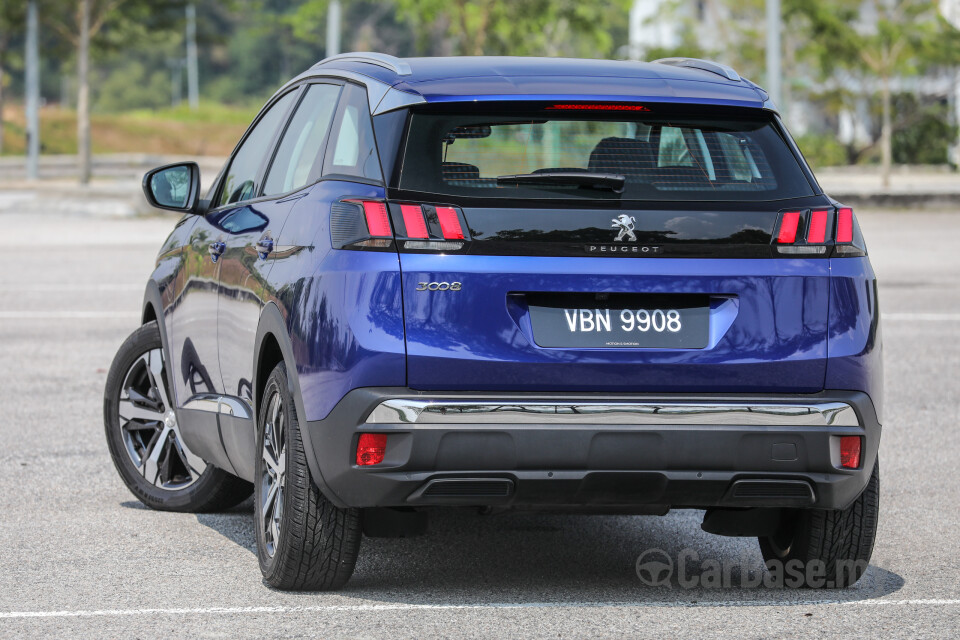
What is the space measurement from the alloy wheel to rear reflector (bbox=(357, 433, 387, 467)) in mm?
2091

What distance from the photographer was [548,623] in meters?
4.97

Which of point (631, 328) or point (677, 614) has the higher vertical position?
point (631, 328)

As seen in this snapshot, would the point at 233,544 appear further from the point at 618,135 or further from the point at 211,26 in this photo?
the point at 211,26

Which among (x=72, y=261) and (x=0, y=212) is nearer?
(x=72, y=261)

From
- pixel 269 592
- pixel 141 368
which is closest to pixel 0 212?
pixel 141 368

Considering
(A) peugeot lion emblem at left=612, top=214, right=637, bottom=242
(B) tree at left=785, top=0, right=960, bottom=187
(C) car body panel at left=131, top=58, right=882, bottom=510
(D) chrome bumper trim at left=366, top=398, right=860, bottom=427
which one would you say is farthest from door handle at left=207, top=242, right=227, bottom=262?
(B) tree at left=785, top=0, right=960, bottom=187

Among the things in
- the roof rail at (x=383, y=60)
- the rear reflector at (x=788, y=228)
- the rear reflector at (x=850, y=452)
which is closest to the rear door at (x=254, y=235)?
the roof rail at (x=383, y=60)

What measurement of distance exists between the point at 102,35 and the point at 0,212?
524 inches

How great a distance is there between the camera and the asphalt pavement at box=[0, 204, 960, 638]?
4.96 m

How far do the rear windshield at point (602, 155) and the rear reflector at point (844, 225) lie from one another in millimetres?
121

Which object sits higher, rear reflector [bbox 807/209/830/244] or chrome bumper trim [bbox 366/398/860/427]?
rear reflector [bbox 807/209/830/244]

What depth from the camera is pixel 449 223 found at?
4.81 m

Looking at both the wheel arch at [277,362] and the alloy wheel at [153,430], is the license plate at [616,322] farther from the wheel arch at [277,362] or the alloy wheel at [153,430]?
the alloy wheel at [153,430]

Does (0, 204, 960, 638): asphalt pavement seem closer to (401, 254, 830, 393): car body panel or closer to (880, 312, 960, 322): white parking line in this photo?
(401, 254, 830, 393): car body panel
